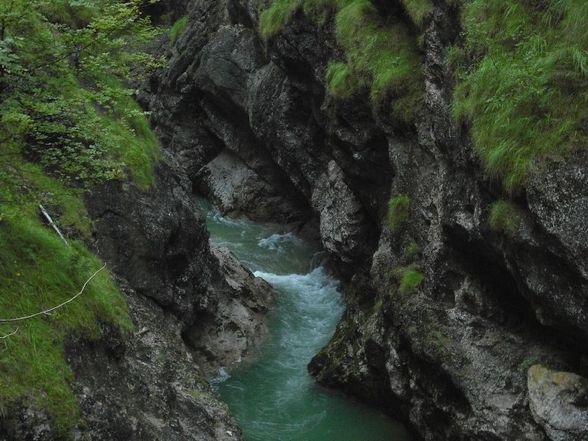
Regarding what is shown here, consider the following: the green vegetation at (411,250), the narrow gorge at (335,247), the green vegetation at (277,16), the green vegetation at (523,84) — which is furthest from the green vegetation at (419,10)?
the green vegetation at (277,16)

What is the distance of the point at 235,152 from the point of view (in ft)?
97.1

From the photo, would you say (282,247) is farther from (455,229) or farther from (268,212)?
(455,229)

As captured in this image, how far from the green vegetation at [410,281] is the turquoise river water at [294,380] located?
296 cm

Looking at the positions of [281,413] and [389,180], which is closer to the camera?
[281,413]

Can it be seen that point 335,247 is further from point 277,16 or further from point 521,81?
point 521,81

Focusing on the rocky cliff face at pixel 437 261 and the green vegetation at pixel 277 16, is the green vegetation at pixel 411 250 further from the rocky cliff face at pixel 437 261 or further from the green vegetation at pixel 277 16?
the green vegetation at pixel 277 16

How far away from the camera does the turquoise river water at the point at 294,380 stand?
12836mm

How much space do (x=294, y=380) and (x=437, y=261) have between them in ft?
16.2

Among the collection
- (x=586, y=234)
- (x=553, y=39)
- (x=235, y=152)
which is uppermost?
A: (x=553, y=39)

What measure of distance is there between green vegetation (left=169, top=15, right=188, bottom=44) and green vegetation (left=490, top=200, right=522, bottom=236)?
26.4m

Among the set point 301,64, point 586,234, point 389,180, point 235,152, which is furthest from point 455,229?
point 235,152

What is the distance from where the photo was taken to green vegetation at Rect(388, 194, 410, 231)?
566 inches

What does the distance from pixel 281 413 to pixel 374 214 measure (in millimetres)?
6608

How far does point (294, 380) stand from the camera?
14.7m
